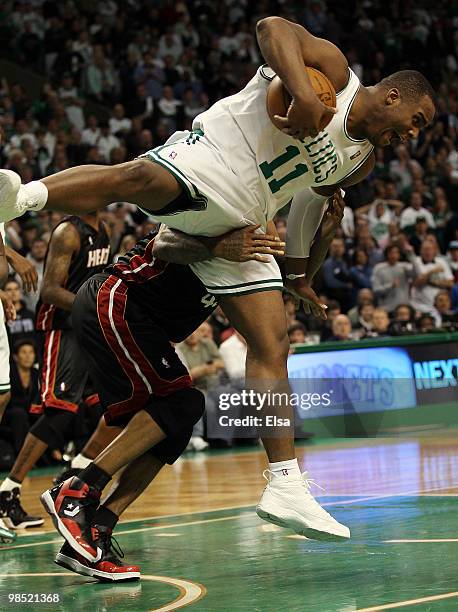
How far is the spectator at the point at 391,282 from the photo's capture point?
50.5 feet

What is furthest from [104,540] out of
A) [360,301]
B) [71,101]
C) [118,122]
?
[71,101]

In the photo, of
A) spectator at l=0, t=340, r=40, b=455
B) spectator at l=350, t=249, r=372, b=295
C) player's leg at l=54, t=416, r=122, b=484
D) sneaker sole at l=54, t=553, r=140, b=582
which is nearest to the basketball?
sneaker sole at l=54, t=553, r=140, b=582

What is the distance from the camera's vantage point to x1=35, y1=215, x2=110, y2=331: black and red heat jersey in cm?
834

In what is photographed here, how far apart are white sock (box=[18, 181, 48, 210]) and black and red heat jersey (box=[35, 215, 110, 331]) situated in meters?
3.67

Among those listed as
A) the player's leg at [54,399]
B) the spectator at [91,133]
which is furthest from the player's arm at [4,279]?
the spectator at [91,133]

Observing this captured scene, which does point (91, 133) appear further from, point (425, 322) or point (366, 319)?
point (425, 322)

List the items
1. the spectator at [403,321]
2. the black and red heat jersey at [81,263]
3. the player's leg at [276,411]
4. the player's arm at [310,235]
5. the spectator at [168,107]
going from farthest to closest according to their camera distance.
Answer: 1. the spectator at [168,107]
2. the spectator at [403,321]
3. the black and red heat jersey at [81,263]
4. the player's arm at [310,235]
5. the player's leg at [276,411]

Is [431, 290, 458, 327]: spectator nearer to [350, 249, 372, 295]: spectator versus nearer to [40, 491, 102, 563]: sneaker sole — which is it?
[350, 249, 372, 295]: spectator

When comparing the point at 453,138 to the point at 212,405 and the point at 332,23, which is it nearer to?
the point at 332,23

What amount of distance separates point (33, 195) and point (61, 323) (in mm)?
4084

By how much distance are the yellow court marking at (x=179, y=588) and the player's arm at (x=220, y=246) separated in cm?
140

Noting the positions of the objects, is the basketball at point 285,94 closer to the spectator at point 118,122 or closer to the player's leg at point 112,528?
the player's leg at point 112,528

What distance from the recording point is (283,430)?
5.11 metres

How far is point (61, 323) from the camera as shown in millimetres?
8555
